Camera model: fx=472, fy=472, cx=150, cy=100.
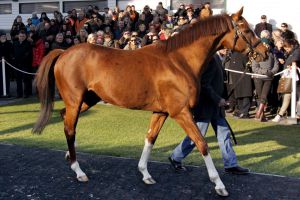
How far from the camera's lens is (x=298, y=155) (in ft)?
23.8

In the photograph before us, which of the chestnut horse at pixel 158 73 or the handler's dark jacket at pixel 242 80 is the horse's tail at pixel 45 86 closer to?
the chestnut horse at pixel 158 73

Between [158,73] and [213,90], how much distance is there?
2.42 feet

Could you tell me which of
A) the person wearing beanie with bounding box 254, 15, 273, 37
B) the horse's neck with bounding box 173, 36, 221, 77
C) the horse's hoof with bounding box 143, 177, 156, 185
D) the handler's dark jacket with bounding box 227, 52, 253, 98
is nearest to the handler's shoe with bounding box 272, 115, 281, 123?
the handler's dark jacket with bounding box 227, 52, 253, 98

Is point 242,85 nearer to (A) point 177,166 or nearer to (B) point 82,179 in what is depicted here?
(A) point 177,166

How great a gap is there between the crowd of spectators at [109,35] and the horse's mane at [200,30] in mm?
→ 4965

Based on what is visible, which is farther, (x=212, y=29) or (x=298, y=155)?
(x=298, y=155)

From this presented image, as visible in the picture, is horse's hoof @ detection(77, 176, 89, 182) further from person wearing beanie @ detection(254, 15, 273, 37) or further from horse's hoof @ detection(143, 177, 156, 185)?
person wearing beanie @ detection(254, 15, 273, 37)

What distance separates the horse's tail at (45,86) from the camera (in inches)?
251

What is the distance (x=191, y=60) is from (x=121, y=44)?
7206 millimetres

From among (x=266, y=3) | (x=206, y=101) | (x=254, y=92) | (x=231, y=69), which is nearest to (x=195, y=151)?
(x=206, y=101)

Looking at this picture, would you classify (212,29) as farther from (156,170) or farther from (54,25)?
(54,25)

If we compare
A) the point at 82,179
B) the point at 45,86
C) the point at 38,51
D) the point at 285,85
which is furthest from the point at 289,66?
the point at 38,51

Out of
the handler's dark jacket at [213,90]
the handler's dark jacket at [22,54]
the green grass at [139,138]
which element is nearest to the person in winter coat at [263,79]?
the green grass at [139,138]

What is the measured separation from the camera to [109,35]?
12969 mm
